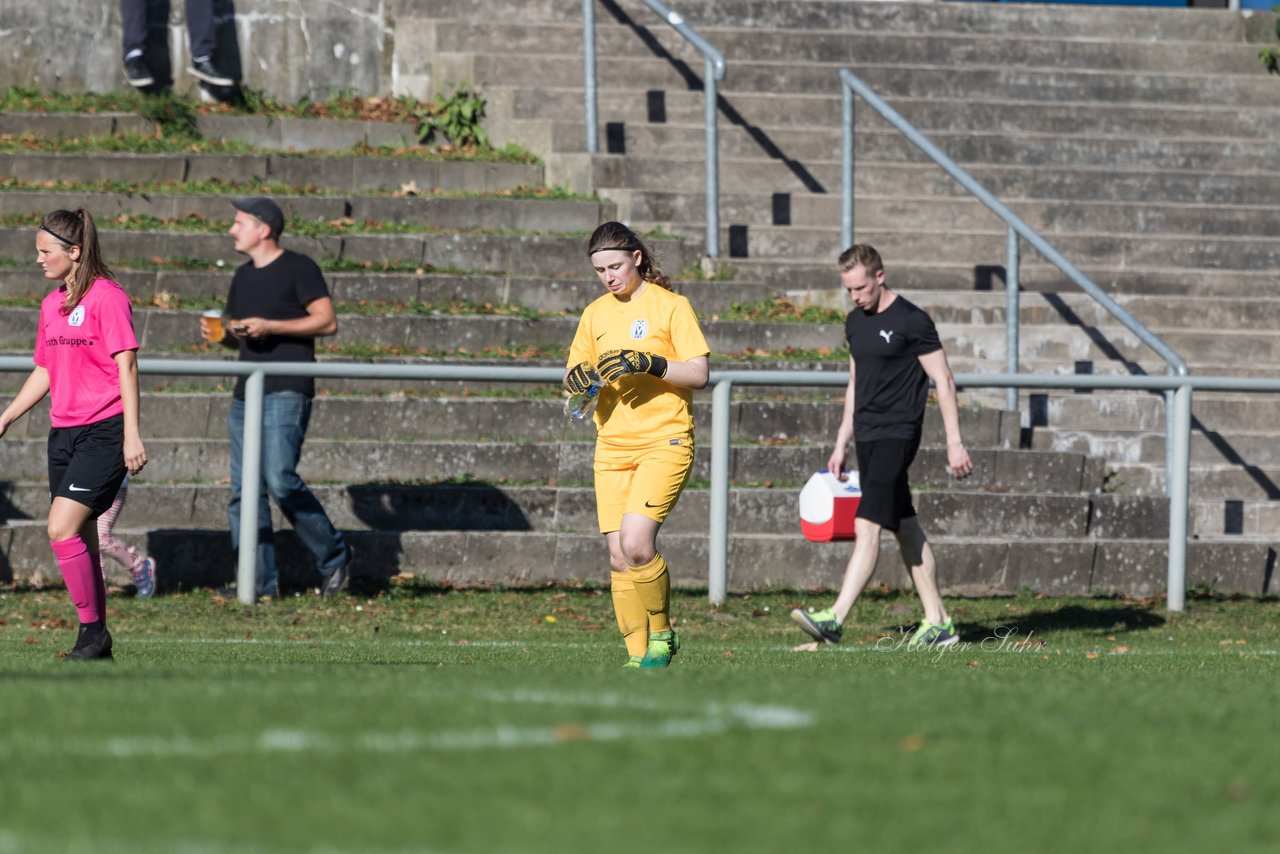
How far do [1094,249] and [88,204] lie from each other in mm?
8655

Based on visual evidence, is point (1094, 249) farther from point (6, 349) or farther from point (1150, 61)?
point (6, 349)

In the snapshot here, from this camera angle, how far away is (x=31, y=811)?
395 cm

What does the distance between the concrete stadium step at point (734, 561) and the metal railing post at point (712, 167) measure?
4064 millimetres

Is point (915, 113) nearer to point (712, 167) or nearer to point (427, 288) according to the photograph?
point (712, 167)

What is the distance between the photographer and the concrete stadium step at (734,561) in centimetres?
1165

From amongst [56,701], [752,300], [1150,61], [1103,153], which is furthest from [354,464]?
[1150,61]

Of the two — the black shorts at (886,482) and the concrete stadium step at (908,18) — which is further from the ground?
the concrete stadium step at (908,18)

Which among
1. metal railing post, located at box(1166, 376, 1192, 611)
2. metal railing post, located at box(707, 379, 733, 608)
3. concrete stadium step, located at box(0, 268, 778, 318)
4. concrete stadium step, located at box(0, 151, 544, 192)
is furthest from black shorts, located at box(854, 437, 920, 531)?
concrete stadium step, located at box(0, 151, 544, 192)

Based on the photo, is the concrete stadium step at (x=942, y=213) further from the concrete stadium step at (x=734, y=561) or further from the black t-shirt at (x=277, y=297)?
the black t-shirt at (x=277, y=297)

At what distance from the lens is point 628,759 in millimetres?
4492

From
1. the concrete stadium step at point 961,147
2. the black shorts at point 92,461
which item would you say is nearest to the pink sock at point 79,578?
the black shorts at point 92,461

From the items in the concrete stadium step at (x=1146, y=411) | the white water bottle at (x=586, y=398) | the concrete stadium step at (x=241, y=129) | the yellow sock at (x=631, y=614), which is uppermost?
the concrete stadium step at (x=241, y=129)

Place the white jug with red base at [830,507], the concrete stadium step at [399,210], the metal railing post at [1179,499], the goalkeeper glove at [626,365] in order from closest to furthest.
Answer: the goalkeeper glove at [626,365] → the white jug with red base at [830,507] → the metal railing post at [1179,499] → the concrete stadium step at [399,210]

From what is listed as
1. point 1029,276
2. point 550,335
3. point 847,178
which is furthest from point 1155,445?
point 550,335
